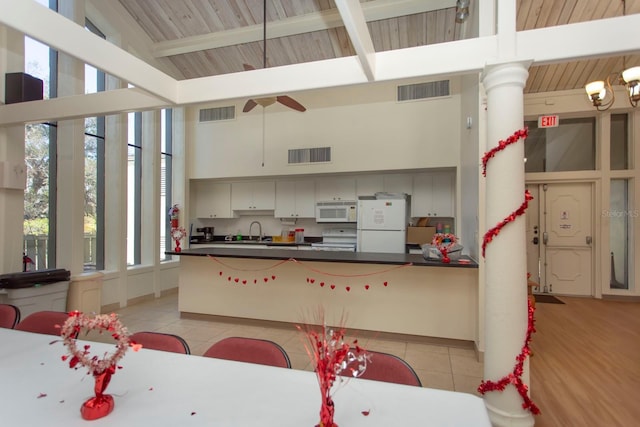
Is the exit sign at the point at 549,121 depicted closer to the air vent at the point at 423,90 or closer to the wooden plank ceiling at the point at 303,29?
the wooden plank ceiling at the point at 303,29

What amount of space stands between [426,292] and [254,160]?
3.94m

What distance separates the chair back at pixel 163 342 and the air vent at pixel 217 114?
511cm

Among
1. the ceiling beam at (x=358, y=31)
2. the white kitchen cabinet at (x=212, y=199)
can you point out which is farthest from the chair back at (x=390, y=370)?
the white kitchen cabinet at (x=212, y=199)

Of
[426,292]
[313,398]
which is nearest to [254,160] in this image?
[426,292]

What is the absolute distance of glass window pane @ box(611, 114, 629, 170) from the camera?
5.49 metres

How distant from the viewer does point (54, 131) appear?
4.25 metres

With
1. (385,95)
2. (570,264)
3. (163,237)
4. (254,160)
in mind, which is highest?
(385,95)

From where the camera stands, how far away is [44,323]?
209 cm

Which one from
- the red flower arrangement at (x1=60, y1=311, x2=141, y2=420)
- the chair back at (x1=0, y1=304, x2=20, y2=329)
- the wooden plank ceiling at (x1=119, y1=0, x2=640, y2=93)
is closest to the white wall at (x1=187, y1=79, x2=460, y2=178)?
the wooden plank ceiling at (x1=119, y1=0, x2=640, y2=93)

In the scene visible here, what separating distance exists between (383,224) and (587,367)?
9.61 feet

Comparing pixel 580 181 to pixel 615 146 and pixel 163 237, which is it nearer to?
pixel 615 146

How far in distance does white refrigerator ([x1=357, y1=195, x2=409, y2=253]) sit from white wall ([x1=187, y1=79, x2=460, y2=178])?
60 centimetres

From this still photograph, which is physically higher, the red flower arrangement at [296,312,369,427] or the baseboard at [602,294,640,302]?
the red flower arrangement at [296,312,369,427]

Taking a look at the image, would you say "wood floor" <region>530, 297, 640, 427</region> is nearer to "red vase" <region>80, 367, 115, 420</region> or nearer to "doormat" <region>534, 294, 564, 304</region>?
"doormat" <region>534, 294, 564, 304</region>
